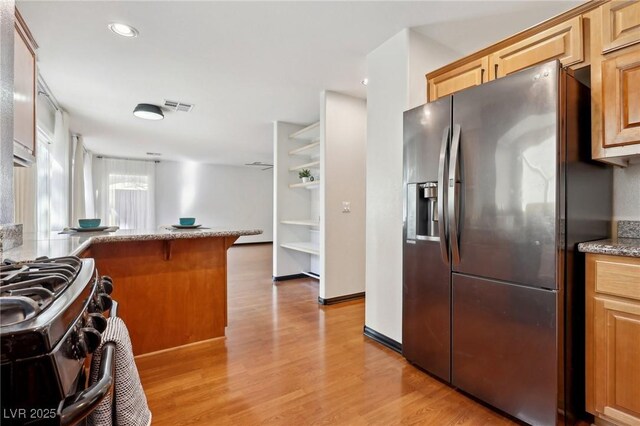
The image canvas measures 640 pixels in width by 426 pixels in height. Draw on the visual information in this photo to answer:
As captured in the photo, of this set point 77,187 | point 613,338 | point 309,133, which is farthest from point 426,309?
point 77,187

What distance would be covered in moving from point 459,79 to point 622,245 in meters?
1.42

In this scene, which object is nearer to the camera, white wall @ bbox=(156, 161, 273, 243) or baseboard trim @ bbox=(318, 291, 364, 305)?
baseboard trim @ bbox=(318, 291, 364, 305)

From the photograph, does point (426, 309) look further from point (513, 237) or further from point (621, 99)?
point (621, 99)

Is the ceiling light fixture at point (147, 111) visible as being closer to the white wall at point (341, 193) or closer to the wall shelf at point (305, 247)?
the white wall at point (341, 193)

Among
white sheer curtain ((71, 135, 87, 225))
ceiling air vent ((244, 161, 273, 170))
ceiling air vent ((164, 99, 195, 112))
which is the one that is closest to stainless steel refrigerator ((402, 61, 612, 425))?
ceiling air vent ((164, 99, 195, 112))

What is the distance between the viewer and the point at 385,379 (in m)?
2.07

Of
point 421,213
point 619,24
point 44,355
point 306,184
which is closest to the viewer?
point 44,355

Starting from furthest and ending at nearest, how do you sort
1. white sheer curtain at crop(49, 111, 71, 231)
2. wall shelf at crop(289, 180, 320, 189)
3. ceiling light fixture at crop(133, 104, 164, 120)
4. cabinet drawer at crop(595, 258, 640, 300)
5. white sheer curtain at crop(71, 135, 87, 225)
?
white sheer curtain at crop(71, 135, 87, 225) → wall shelf at crop(289, 180, 320, 189) → white sheer curtain at crop(49, 111, 71, 231) → ceiling light fixture at crop(133, 104, 164, 120) → cabinet drawer at crop(595, 258, 640, 300)

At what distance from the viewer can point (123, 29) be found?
2.37 m

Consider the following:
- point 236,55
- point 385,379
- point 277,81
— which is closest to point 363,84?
point 277,81

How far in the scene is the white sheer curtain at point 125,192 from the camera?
806cm

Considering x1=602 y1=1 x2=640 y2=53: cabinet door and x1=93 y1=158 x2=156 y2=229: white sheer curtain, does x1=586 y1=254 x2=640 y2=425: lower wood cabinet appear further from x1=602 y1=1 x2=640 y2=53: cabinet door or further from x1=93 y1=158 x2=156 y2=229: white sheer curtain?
x1=93 y1=158 x2=156 y2=229: white sheer curtain

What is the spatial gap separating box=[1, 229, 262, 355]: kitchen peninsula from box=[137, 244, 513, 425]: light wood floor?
0.11 meters

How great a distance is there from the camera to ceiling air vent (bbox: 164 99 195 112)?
4.08m
